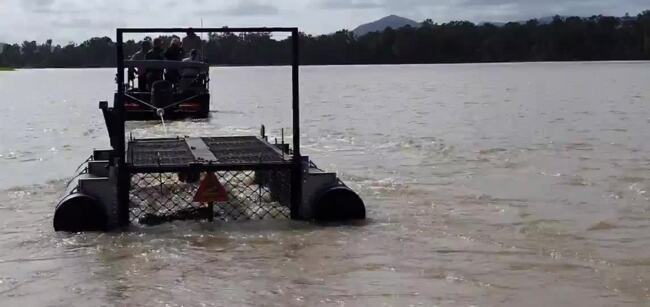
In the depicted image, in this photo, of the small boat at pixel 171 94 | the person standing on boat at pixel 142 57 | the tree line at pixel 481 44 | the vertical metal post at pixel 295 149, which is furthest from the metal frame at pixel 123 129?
the tree line at pixel 481 44

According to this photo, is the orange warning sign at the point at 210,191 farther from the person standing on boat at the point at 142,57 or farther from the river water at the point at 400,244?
the person standing on boat at the point at 142,57

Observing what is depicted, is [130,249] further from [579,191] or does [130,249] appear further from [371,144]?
[371,144]

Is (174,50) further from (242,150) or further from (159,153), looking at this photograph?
(159,153)

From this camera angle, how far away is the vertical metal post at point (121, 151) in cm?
905

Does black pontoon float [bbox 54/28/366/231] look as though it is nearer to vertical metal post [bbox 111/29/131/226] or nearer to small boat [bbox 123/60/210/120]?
vertical metal post [bbox 111/29/131/226]

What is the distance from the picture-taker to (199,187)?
370 inches

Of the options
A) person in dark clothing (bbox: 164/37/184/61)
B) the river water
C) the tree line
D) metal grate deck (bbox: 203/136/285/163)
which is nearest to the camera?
the river water

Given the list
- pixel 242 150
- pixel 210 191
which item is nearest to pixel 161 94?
pixel 242 150

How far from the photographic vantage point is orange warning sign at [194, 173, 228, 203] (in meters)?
9.27

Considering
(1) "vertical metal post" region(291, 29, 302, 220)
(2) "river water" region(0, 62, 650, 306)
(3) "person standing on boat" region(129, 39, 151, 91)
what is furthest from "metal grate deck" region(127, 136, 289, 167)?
(3) "person standing on boat" region(129, 39, 151, 91)

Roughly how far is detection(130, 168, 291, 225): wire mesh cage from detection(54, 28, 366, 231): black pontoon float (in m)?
0.01

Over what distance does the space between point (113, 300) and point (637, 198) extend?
6816 millimetres

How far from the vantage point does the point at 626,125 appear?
23.2m

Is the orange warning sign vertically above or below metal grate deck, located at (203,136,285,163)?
below
